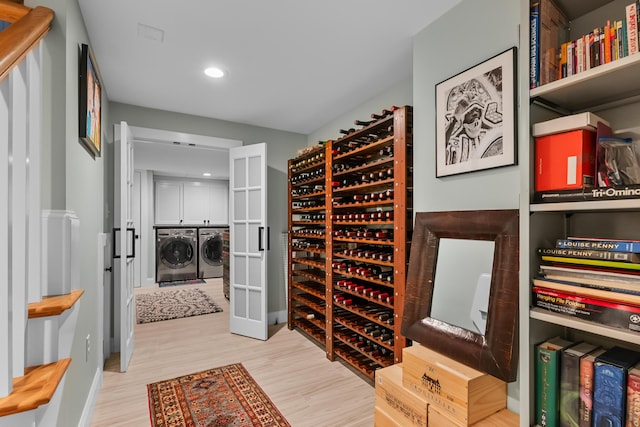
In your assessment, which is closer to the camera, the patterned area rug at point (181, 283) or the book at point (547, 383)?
the book at point (547, 383)

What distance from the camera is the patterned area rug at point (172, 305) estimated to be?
433 centimetres

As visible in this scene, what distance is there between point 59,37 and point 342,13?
1.47 meters

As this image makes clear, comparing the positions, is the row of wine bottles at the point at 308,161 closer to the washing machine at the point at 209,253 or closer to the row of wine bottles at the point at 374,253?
the row of wine bottles at the point at 374,253

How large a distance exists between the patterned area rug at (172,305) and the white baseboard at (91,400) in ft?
5.91

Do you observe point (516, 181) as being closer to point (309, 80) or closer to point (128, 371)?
point (309, 80)

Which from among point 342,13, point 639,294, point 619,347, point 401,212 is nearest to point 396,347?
point 401,212

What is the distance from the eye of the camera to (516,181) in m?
1.45

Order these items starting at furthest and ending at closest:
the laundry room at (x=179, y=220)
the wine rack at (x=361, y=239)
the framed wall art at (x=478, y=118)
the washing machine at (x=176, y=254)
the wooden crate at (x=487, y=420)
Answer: the washing machine at (x=176, y=254), the laundry room at (x=179, y=220), the wine rack at (x=361, y=239), the framed wall art at (x=478, y=118), the wooden crate at (x=487, y=420)

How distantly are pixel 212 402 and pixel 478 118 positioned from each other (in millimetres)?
2531

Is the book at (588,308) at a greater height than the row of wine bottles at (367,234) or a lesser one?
lesser

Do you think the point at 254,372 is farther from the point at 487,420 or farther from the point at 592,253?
the point at 592,253

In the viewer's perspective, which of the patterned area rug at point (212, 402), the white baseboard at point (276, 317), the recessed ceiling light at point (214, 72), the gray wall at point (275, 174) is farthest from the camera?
the white baseboard at point (276, 317)

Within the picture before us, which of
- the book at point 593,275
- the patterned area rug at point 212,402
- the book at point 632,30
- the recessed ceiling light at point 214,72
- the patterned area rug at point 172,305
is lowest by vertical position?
the patterned area rug at point 172,305

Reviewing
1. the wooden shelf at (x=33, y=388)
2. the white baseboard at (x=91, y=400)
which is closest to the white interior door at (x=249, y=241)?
the white baseboard at (x=91, y=400)
